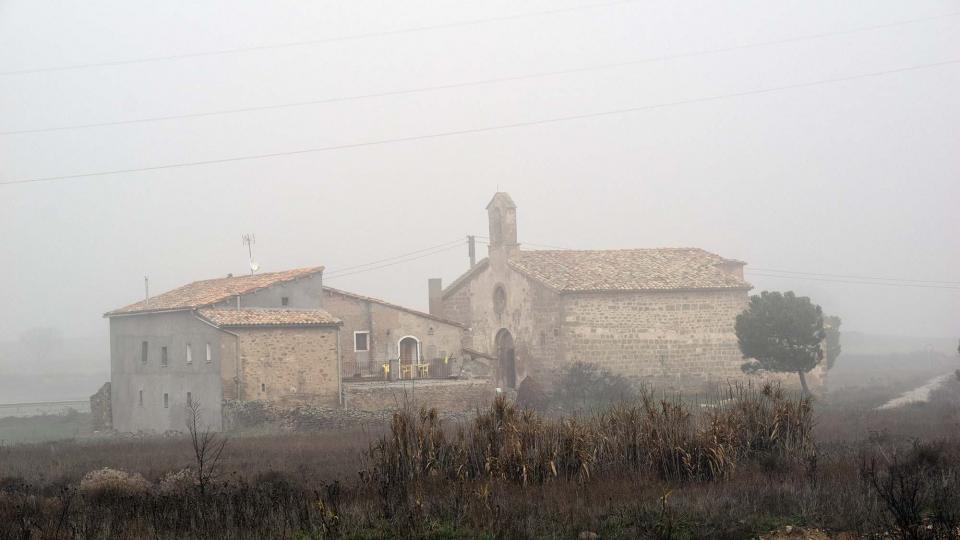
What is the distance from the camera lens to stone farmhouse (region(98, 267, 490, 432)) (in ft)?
101

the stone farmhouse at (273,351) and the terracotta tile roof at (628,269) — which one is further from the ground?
the terracotta tile roof at (628,269)

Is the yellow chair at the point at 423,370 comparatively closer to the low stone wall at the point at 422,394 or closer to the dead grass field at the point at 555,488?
the low stone wall at the point at 422,394

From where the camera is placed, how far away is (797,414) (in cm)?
1582

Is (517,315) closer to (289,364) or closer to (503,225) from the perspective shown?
(503,225)

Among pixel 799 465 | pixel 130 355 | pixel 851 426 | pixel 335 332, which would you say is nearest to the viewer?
pixel 799 465

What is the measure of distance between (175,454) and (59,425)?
2054 cm

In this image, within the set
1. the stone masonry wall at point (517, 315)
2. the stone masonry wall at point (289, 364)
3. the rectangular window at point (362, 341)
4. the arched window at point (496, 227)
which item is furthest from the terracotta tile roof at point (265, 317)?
the arched window at point (496, 227)

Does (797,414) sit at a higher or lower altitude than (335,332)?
lower

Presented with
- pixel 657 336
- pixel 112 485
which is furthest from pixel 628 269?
pixel 112 485

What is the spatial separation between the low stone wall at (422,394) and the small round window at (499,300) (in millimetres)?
7250

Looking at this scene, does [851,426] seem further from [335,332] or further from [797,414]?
[335,332]

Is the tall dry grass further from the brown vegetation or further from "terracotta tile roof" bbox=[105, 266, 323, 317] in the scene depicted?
"terracotta tile roof" bbox=[105, 266, 323, 317]

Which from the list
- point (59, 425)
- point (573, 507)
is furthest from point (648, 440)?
point (59, 425)

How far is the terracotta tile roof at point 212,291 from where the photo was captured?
110 feet
